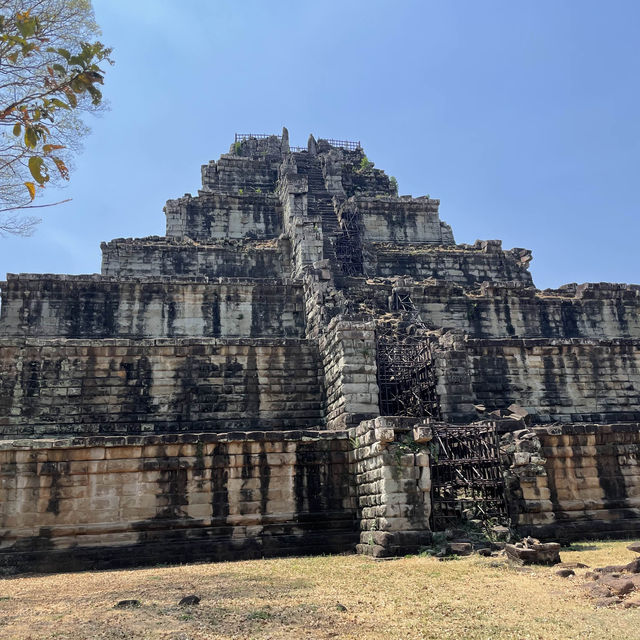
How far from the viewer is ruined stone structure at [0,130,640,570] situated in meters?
12.3

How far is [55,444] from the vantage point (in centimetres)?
1252

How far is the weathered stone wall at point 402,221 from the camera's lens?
3316 cm

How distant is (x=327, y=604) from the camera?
7.69 meters

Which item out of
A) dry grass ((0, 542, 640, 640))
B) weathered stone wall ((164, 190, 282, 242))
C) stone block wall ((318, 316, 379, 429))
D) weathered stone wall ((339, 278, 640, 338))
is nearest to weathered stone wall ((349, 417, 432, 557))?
dry grass ((0, 542, 640, 640))

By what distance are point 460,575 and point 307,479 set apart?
4.61 meters

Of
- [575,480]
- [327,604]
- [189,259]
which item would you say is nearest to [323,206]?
[189,259]

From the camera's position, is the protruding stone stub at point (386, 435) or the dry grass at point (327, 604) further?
the protruding stone stub at point (386, 435)

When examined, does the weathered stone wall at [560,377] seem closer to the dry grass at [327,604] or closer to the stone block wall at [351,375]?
the stone block wall at [351,375]

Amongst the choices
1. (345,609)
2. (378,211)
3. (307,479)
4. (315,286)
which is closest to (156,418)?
(307,479)

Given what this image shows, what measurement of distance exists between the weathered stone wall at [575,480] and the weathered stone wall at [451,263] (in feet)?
52.1

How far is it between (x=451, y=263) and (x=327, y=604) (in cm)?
2430

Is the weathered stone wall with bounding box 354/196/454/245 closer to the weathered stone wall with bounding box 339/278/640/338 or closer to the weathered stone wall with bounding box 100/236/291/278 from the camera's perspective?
the weathered stone wall with bounding box 100/236/291/278

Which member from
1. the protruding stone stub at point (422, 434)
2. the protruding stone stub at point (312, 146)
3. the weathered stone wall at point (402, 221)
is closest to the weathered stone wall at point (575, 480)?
the protruding stone stub at point (422, 434)

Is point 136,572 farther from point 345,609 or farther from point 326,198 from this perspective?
point 326,198
